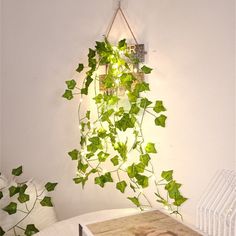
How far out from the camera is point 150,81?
1.38 meters

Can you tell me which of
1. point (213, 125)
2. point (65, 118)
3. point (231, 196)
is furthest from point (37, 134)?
point (231, 196)

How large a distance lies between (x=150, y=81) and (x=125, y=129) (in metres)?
0.27

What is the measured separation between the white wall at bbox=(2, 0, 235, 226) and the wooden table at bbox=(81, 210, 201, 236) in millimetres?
337

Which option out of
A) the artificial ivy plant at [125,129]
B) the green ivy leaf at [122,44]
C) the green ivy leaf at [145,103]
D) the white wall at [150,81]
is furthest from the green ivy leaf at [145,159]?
the green ivy leaf at [122,44]

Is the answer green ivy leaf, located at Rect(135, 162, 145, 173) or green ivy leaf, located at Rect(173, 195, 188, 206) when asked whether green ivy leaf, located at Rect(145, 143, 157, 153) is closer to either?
green ivy leaf, located at Rect(135, 162, 145, 173)

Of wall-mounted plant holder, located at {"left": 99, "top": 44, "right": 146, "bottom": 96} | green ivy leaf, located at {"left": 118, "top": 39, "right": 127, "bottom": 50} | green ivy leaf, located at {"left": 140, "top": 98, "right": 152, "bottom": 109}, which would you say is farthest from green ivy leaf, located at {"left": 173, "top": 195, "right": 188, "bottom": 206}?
green ivy leaf, located at {"left": 118, "top": 39, "right": 127, "bottom": 50}

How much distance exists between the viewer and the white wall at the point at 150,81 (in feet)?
3.76

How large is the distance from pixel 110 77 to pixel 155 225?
0.69 metres

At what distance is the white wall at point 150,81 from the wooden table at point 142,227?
337 millimetres

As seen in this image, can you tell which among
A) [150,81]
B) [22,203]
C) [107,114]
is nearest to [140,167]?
[107,114]

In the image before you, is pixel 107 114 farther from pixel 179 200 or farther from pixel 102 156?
pixel 179 200

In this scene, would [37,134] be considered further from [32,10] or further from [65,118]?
[32,10]

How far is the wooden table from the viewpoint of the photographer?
33.7 inches

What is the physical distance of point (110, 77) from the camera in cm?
135
